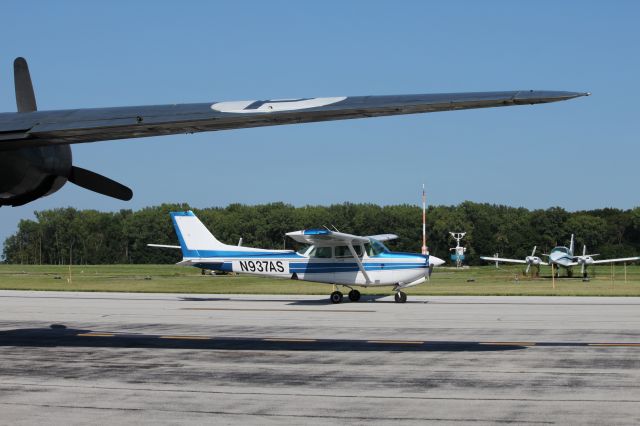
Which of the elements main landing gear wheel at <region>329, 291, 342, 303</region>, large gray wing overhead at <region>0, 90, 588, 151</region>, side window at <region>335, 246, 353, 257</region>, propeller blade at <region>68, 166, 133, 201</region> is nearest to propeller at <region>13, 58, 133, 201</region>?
propeller blade at <region>68, 166, 133, 201</region>

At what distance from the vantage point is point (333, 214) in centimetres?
16662

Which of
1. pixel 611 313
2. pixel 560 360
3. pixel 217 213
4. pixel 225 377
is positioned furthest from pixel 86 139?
pixel 217 213

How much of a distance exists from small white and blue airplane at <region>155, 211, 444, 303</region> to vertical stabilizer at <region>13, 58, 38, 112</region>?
1643cm

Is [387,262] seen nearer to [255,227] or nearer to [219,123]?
[219,123]

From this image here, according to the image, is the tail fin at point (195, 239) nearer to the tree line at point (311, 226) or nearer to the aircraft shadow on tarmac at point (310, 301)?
the aircraft shadow on tarmac at point (310, 301)

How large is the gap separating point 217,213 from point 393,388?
6265 inches

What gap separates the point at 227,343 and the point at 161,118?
675 centimetres

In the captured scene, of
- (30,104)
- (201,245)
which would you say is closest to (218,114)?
(30,104)

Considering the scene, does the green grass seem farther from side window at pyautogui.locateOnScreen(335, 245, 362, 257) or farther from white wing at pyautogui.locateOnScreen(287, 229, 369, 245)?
white wing at pyautogui.locateOnScreen(287, 229, 369, 245)

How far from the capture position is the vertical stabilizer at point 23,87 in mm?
14594

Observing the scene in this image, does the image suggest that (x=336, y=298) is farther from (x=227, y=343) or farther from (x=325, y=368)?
(x=325, y=368)

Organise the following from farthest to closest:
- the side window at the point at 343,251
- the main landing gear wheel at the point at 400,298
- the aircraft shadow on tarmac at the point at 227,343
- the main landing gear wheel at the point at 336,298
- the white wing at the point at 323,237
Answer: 1. the side window at the point at 343,251
2. the main landing gear wheel at the point at 336,298
3. the white wing at the point at 323,237
4. the main landing gear wheel at the point at 400,298
5. the aircraft shadow on tarmac at the point at 227,343

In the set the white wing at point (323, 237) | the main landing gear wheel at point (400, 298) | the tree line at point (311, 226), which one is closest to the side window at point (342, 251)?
the white wing at point (323, 237)

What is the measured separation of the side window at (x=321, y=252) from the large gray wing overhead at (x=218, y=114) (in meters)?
20.8
